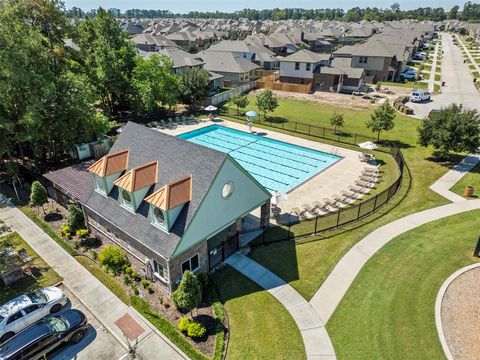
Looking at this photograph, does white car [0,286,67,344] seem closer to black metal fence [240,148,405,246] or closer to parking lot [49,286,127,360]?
parking lot [49,286,127,360]

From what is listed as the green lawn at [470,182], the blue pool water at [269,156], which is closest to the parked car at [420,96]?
the green lawn at [470,182]

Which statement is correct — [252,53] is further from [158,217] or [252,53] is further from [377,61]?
[158,217]

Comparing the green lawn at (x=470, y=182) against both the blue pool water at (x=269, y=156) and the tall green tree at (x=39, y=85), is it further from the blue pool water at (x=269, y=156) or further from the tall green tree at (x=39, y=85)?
the tall green tree at (x=39, y=85)

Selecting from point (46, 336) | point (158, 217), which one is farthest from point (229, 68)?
point (46, 336)

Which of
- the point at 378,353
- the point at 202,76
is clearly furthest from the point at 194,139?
the point at 378,353

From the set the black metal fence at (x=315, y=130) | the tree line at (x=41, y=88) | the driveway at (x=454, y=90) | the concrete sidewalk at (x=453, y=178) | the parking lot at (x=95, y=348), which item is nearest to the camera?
the parking lot at (x=95, y=348)
